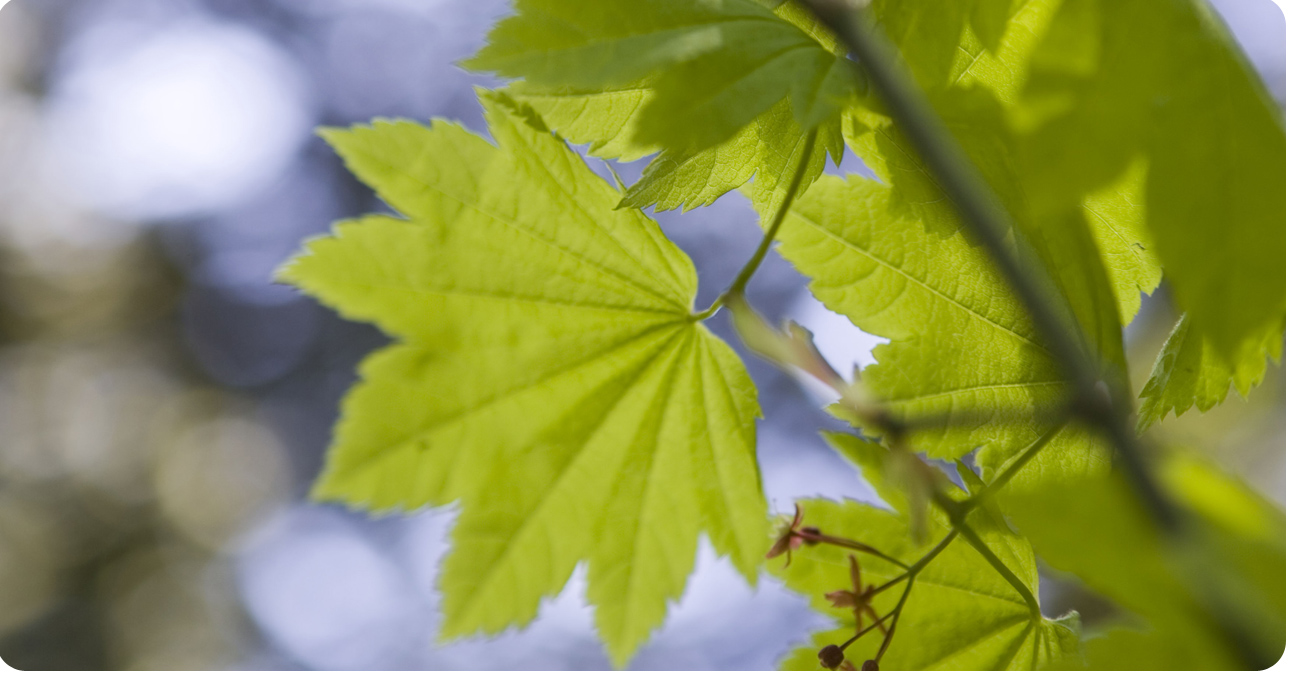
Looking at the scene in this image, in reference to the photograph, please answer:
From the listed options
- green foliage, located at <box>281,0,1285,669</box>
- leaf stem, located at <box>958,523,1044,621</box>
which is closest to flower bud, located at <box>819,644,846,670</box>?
green foliage, located at <box>281,0,1285,669</box>

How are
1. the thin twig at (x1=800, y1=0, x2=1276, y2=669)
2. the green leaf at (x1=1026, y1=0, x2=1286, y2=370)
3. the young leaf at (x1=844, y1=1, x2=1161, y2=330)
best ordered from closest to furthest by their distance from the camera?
1. the thin twig at (x1=800, y1=0, x2=1276, y2=669)
2. the green leaf at (x1=1026, y1=0, x2=1286, y2=370)
3. the young leaf at (x1=844, y1=1, x2=1161, y2=330)

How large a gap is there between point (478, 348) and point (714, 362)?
0.79 feet

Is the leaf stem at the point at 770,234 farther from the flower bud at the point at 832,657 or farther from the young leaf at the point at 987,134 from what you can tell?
the flower bud at the point at 832,657

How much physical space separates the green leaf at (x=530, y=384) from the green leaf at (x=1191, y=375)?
33 centimetres

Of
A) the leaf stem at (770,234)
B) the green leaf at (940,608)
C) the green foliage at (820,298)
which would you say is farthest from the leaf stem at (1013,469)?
the leaf stem at (770,234)

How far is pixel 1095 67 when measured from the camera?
1.50 feet

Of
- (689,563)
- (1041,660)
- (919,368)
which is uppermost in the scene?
(919,368)

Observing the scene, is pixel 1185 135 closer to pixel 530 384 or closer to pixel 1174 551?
pixel 1174 551

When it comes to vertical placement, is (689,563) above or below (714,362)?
below

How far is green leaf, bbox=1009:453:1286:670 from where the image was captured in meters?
0.37

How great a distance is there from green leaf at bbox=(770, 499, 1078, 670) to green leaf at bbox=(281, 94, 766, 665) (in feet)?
0.35

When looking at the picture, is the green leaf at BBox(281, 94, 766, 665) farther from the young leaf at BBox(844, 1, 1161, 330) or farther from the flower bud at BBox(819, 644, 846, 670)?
the young leaf at BBox(844, 1, 1161, 330)

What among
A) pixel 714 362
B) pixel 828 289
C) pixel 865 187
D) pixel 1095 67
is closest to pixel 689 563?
pixel 714 362

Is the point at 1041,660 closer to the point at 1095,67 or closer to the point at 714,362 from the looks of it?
the point at 714,362
